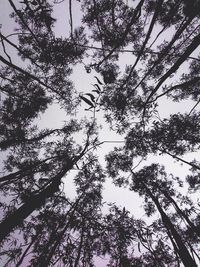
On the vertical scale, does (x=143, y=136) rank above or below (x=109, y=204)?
above

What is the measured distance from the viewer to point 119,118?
10.3 m

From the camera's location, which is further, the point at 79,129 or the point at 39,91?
the point at 79,129

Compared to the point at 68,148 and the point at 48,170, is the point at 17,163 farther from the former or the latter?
the point at 68,148

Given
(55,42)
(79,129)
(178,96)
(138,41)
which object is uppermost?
(178,96)

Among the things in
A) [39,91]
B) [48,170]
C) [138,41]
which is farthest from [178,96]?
[48,170]

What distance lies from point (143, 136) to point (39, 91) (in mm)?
6234

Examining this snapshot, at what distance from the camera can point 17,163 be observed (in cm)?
1328

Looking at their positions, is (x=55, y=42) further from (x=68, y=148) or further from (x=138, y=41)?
(x=68, y=148)

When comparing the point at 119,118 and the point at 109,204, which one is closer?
the point at 119,118

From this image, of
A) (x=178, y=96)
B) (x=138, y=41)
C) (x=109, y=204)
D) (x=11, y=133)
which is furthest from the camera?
(x=11, y=133)

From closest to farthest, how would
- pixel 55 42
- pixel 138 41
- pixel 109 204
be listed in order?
pixel 55 42 < pixel 138 41 < pixel 109 204

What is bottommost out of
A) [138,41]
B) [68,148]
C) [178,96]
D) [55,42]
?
[55,42]

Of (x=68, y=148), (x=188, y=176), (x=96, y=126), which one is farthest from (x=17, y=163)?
(x=188, y=176)

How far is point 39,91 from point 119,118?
4.67 metres
